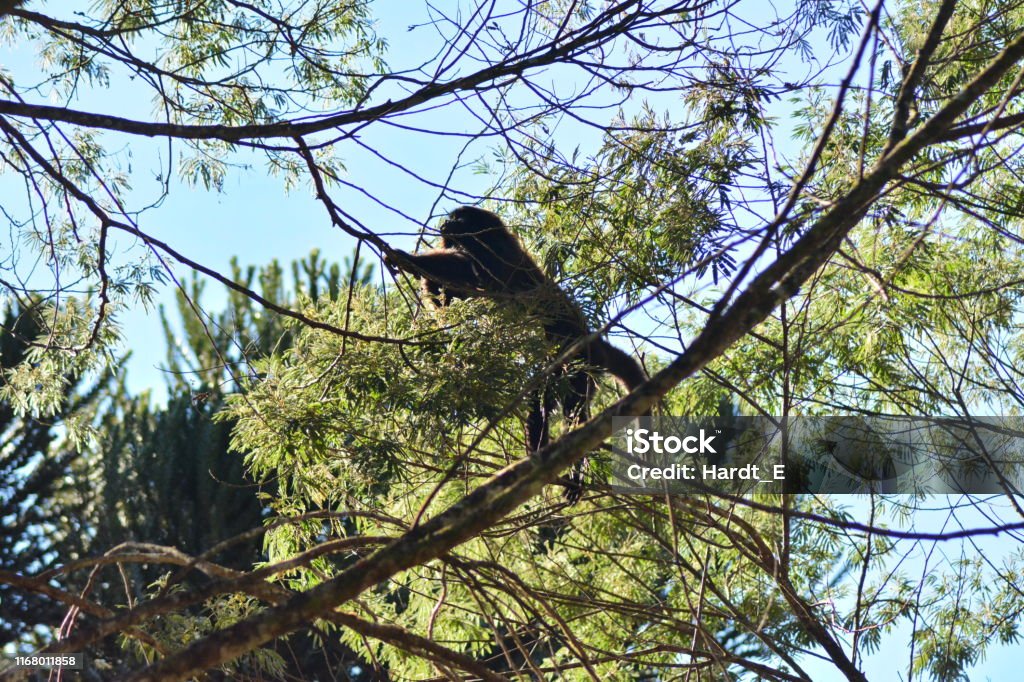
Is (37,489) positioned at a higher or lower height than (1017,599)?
higher

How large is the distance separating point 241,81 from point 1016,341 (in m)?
4.87

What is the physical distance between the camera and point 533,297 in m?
3.78

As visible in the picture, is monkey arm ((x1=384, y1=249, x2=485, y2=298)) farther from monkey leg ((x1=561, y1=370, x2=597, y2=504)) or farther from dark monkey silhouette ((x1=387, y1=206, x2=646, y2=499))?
monkey leg ((x1=561, y1=370, x2=597, y2=504))

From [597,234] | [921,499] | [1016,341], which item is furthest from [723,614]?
[1016,341]

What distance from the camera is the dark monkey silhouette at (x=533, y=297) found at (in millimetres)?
3973

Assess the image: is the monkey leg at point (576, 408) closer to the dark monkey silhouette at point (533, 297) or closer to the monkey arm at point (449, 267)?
the dark monkey silhouette at point (533, 297)

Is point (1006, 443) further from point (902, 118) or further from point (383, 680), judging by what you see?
point (383, 680)

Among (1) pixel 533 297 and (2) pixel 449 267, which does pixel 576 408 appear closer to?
(1) pixel 533 297

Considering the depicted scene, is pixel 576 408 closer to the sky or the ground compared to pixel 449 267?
closer to the ground

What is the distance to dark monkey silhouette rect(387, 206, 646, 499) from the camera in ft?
13.0

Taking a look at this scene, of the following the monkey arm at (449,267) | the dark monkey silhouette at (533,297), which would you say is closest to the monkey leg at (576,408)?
the dark monkey silhouette at (533,297)

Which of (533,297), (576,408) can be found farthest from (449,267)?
(533,297)

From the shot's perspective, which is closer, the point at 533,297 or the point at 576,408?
the point at 533,297

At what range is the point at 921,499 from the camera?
16.6 ft
